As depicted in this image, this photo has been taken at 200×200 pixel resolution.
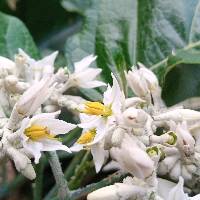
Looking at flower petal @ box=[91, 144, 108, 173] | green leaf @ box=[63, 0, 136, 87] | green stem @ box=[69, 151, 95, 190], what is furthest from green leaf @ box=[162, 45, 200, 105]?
flower petal @ box=[91, 144, 108, 173]

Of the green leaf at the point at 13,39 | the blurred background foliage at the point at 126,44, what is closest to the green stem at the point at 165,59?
the blurred background foliage at the point at 126,44

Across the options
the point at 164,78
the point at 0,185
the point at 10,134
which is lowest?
the point at 0,185

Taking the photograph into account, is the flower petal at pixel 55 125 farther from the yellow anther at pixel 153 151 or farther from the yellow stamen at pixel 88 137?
the yellow anther at pixel 153 151

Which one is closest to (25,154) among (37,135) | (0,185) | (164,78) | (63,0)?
(37,135)

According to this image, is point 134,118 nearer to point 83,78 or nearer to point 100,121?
point 100,121

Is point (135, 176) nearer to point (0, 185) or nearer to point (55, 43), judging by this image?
point (0, 185)

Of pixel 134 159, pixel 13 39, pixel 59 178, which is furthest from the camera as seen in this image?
pixel 13 39

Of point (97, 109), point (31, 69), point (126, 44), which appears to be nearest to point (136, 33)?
point (126, 44)
